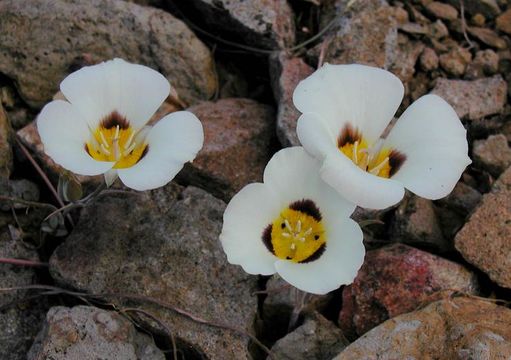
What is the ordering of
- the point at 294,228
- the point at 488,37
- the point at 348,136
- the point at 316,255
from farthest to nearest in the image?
the point at 488,37 < the point at 348,136 < the point at 294,228 < the point at 316,255

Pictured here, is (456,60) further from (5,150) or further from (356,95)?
(5,150)

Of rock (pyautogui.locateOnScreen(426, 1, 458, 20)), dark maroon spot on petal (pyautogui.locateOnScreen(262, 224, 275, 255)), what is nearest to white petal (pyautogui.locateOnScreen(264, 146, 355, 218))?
dark maroon spot on petal (pyautogui.locateOnScreen(262, 224, 275, 255))

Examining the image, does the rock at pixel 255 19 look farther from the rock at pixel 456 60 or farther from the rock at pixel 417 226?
the rock at pixel 417 226

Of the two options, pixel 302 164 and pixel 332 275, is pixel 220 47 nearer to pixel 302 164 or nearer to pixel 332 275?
pixel 302 164

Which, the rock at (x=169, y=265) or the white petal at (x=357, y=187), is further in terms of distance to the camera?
the rock at (x=169, y=265)

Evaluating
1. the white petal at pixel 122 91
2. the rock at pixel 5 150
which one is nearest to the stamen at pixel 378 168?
the white petal at pixel 122 91

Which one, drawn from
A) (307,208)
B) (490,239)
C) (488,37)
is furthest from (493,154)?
(307,208)

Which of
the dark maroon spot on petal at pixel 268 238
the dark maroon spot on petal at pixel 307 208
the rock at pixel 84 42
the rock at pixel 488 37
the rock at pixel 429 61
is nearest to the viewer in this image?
the dark maroon spot on petal at pixel 268 238
